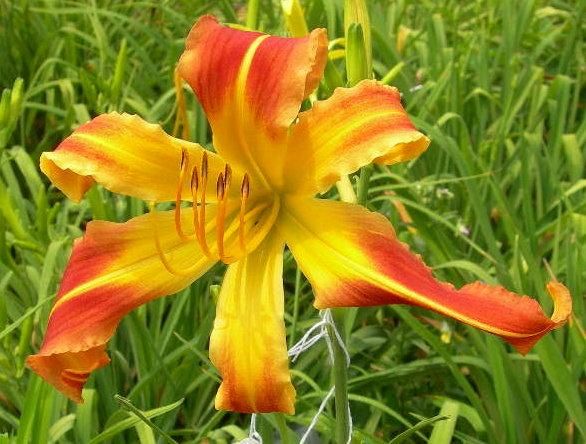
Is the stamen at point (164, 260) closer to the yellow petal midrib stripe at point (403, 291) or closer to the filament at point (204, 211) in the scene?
the filament at point (204, 211)

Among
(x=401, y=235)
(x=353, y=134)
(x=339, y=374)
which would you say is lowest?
(x=401, y=235)

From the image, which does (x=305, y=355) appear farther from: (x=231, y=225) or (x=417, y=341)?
(x=231, y=225)

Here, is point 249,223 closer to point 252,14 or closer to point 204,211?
point 204,211

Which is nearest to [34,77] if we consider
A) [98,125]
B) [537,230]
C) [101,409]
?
[101,409]

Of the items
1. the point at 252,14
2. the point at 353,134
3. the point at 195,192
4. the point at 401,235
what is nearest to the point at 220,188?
the point at 195,192

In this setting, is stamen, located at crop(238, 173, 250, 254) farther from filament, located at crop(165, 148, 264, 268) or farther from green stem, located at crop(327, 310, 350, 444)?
green stem, located at crop(327, 310, 350, 444)

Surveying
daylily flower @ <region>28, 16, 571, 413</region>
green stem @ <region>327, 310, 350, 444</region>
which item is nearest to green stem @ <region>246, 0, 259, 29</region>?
daylily flower @ <region>28, 16, 571, 413</region>
